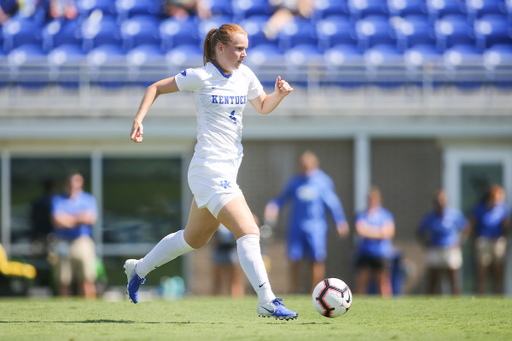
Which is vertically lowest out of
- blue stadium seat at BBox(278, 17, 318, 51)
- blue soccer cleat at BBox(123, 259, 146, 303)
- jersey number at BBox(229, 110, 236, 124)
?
blue soccer cleat at BBox(123, 259, 146, 303)

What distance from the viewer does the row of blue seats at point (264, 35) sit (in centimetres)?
1334

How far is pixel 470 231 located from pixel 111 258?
20.8 ft

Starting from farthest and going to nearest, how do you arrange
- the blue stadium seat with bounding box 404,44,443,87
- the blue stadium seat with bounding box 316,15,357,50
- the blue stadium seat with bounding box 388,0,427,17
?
the blue stadium seat with bounding box 388,0,427,17 → the blue stadium seat with bounding box 316,15,357,50 → the blue stadium seat with bounding box 404,44,443,87

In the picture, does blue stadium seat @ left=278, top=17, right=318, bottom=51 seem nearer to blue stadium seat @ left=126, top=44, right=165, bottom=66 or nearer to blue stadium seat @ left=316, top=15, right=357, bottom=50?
blue stadium seat @ left=316, top=15, right=357, bottom=50

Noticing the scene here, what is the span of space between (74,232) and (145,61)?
4379 millimetres

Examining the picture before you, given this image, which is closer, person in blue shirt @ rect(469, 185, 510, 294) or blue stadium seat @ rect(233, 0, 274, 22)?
person in blue shirt @ rect(469, 185, 510, 294)

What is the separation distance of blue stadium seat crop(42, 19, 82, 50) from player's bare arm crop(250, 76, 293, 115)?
948cm

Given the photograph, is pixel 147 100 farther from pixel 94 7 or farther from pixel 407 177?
pixel 94 7

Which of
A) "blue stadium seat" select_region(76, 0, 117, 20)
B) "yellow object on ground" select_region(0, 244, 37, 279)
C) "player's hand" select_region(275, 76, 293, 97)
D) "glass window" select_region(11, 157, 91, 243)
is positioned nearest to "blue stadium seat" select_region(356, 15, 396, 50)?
"blue stadium seat" select_region(76, 0, 117, 20)

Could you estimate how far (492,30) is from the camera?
13742 millimetres

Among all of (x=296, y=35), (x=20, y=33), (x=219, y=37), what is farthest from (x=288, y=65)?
(x=219, y=37)

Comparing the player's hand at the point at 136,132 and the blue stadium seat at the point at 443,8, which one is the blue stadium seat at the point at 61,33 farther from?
the player's hand at the point at 136,132

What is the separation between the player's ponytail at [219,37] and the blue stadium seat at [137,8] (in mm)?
9966

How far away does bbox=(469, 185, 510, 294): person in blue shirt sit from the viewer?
10727mm
